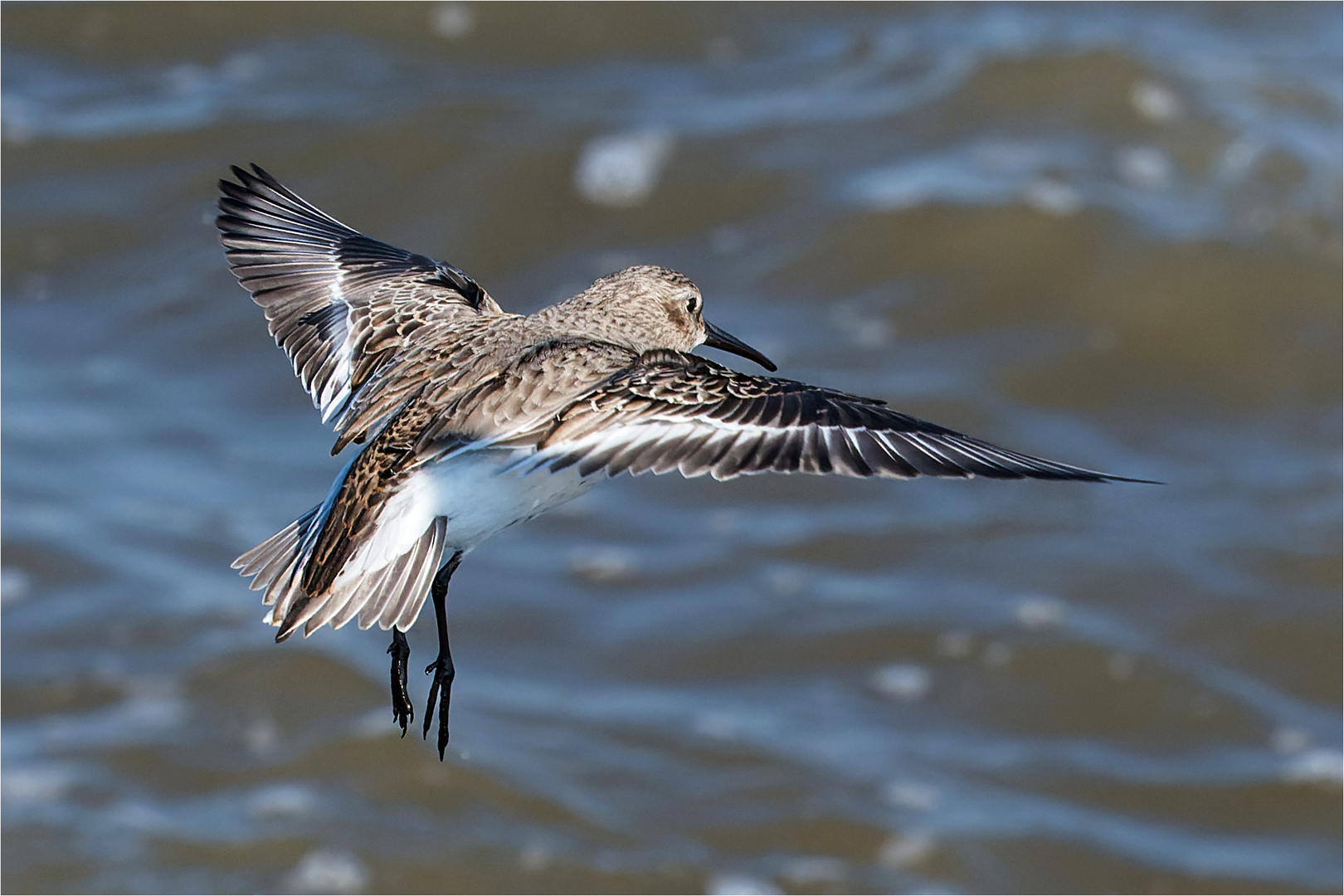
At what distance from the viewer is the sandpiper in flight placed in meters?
3.14

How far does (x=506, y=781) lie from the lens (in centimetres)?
764

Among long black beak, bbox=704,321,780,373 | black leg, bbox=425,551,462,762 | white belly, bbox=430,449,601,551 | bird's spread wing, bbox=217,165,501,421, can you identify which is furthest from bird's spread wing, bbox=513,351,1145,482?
long black beak, bbox=704,321,780,373

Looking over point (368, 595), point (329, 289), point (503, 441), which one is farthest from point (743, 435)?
point (329, 289)

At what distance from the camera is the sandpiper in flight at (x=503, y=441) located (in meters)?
3.14

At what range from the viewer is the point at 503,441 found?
3252 millimetres

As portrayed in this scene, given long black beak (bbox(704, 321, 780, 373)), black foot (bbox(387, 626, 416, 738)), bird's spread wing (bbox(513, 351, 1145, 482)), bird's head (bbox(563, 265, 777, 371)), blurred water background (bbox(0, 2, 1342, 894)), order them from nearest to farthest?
bird's spread wing (bbox(513, 351, 1145, 482)) → black foot (bbox(387, 626, 416, 738)) → bird's head (bbox(563, 265, 777, 371)) → long black beak (bbox(704, 321, 780, 373)) → blurred water background (bbox(0, 2, 1342, 894))

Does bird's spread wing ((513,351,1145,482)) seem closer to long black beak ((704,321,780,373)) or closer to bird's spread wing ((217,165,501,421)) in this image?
bird's spread wing ((217,165,501,421))

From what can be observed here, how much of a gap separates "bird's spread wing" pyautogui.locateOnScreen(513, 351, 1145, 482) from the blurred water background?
4.40m

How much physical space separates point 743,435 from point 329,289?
1372mm

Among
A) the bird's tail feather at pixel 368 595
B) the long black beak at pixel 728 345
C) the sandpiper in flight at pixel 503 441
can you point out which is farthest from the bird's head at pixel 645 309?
the bird's tail feather at pixel 368 595

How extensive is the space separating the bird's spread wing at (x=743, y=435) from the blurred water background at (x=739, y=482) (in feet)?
14.4

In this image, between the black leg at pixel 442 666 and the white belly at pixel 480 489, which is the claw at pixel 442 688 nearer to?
the black leg at pixel 442 666

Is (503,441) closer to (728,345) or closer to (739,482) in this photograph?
(728,345)

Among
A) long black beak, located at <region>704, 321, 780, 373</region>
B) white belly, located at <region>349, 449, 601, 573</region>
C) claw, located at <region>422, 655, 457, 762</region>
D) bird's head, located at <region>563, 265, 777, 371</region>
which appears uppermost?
long black beak, located at <region>704, 321, 780, 373</region>
